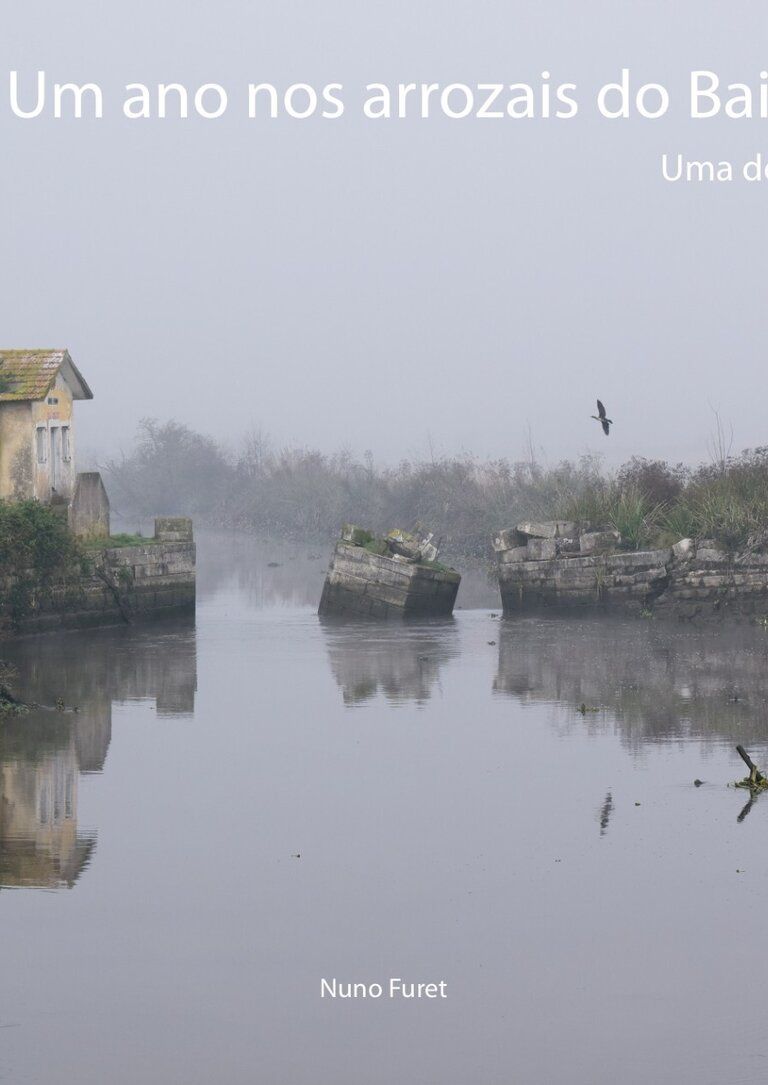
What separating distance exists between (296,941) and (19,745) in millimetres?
8599

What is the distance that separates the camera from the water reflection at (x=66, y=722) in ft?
47.1

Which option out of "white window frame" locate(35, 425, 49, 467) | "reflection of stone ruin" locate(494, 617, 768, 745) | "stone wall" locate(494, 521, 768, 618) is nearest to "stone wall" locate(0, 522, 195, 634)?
"white window frame" locate(35, 425, 49, 467)

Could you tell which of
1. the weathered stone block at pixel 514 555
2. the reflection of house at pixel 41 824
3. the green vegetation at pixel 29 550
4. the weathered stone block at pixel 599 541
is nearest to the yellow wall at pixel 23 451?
the green vegetation at pixel 29 550

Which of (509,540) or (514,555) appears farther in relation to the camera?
(514,555)

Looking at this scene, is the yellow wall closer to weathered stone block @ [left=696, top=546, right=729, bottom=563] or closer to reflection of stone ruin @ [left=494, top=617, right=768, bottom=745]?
reflection of stone ruin @ [left=494, top=617, right=768, bottom=745]

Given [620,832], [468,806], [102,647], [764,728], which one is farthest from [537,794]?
[102,647]

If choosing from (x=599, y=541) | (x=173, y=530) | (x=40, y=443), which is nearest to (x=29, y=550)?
(x=40, y=443)

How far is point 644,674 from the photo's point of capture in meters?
25.9

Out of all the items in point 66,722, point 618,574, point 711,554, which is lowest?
point 66,722

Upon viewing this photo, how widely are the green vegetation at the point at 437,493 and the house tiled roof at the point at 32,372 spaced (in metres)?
10.8

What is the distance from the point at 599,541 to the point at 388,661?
7.50 m

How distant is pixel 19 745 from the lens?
772 inches

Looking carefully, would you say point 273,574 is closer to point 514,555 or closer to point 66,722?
point 514,555

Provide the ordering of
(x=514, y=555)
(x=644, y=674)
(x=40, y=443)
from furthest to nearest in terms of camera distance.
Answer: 1. (x=514, y=555)
2. (x=40, y=443)
3. (x=644, y=674)
